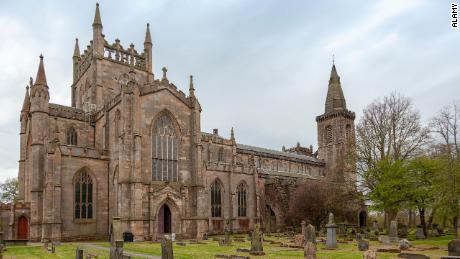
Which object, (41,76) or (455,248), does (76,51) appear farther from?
(455,248)

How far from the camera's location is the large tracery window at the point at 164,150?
36.8m

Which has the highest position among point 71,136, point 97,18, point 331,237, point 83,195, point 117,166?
point 97,18

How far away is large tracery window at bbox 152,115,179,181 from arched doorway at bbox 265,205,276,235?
16.8m

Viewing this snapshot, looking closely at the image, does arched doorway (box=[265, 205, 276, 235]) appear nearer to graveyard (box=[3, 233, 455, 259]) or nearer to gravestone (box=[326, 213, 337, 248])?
graveyard (box=[3, 233, 455, 259])

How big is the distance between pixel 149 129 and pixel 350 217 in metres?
26.5

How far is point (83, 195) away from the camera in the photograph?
36031mm

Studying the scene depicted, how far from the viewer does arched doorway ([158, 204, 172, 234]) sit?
36.4 m

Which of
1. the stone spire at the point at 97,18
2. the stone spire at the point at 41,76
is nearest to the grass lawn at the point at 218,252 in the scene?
the stone spire at the point at 41,76

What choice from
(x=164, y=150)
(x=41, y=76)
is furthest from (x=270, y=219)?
(x=41, y=76)

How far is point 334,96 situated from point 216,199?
3958cm

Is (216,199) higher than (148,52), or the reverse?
(148,52)

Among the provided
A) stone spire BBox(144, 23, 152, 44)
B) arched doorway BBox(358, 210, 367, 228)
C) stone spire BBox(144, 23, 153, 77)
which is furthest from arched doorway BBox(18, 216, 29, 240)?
arched doorway BBox(358, 210, 367, 228)

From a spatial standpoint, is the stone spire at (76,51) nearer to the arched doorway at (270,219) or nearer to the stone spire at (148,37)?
the stone spire at (148,37)

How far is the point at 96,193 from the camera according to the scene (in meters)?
36.8
